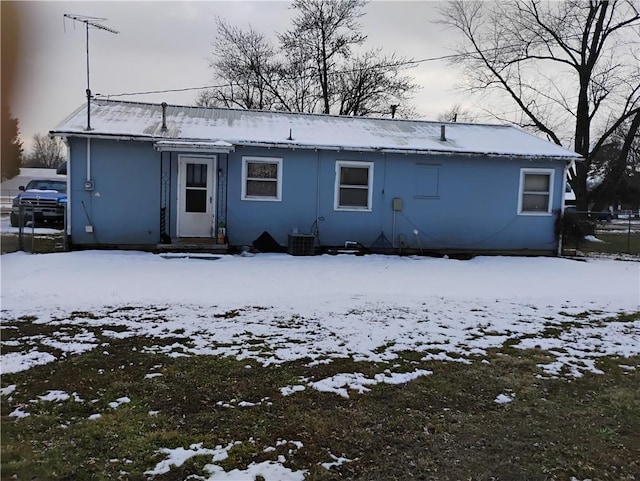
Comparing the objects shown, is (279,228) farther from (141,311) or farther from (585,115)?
(585,115)

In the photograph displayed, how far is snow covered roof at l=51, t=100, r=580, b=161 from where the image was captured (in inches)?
474

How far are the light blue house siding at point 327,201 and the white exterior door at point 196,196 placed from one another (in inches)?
6.5

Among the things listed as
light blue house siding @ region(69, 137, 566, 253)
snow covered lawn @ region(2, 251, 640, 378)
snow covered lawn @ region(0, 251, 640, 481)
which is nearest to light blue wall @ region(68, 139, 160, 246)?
light blue house siding @ region(69, 137, 566, 253)

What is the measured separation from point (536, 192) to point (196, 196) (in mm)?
8774

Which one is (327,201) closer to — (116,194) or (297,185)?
(297,185)

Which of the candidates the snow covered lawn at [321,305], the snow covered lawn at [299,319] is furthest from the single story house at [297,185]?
the snow covered lawn at [299,319]

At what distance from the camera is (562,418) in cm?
377

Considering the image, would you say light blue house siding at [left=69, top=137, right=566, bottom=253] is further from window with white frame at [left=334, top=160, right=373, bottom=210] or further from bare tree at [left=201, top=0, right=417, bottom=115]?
bare tree at [left=201, top=0, right=417, bottom=115]

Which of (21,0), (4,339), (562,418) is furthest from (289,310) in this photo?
(21,0)

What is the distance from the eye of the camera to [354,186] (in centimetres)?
1289

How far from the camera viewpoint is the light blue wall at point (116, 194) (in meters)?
11.7

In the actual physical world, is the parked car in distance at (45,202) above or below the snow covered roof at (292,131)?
below

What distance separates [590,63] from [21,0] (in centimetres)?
2699

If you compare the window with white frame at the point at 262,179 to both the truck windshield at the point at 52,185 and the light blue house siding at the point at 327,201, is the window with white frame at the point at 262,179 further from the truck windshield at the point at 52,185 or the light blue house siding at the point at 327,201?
the truck windshield at the point at 52,185
